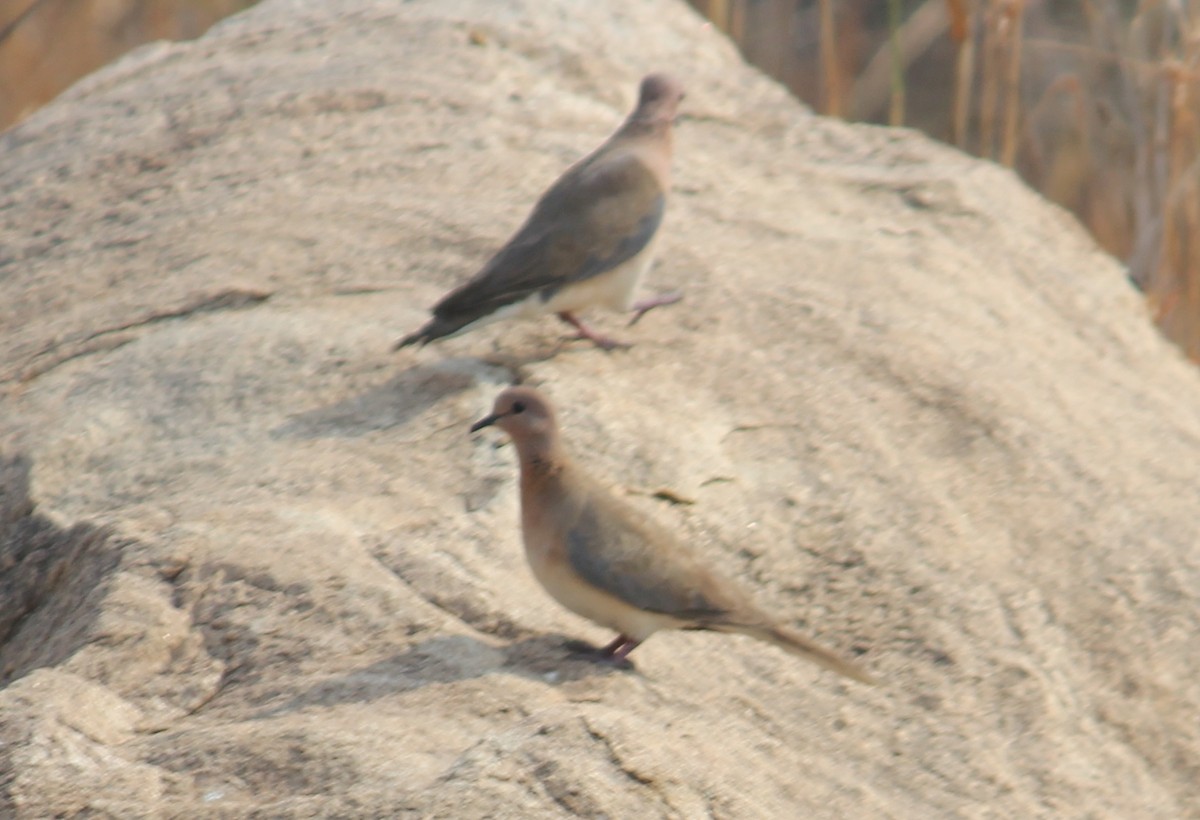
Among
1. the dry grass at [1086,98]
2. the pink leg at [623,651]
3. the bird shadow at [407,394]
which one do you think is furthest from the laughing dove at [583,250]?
the dry grass at [1086,98]

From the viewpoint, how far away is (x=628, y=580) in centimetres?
364

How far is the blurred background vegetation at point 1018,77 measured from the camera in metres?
6.88

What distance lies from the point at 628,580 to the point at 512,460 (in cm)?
75

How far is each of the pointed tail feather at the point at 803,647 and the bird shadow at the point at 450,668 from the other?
27cm

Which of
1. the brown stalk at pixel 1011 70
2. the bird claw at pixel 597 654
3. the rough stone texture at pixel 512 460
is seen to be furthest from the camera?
the brown stalk at pixel 1011 70

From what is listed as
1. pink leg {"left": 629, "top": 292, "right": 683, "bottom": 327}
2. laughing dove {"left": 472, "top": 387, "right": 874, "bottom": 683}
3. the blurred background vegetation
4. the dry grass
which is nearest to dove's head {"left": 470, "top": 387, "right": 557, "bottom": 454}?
laughing dove {"left": 472, "top": 387, "right": 874, "bottom": 683}

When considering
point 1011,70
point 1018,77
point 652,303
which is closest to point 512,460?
point 652,303

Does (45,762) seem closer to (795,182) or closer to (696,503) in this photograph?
(696,503)

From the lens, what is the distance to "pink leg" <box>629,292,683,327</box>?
5168mm

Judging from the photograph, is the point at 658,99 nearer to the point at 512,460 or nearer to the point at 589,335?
the point at 589,335

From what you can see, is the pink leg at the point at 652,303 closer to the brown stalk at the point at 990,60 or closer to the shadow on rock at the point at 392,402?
the shadow on rock at the point at 392,402

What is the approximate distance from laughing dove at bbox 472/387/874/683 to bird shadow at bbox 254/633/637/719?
82 millimetres

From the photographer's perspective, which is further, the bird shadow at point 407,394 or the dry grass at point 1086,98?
the dry grass at point 1086,98

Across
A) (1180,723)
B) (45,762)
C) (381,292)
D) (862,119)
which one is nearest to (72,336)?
(381,292)
